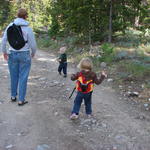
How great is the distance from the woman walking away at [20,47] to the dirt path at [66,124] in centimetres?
73

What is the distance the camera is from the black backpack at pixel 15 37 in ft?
21.4

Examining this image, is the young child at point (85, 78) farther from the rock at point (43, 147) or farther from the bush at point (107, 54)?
the bush at point (107, 54)

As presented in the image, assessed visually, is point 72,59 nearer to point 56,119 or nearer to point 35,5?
point 56,119

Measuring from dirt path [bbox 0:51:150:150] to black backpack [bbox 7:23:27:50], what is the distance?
1.52 meters

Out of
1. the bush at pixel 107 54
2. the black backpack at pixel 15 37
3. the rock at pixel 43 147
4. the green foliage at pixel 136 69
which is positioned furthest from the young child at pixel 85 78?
the bush at pixel 107 54

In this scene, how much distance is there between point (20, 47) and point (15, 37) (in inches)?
10.3

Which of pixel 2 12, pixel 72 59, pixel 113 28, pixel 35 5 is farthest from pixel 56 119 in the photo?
pixel 2 12

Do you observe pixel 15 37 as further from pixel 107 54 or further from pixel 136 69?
pixel 107 54

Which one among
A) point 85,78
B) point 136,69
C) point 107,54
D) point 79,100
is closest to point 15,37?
point 85,78

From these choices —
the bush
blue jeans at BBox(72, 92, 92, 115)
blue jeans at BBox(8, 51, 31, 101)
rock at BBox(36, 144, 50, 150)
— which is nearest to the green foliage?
the bush

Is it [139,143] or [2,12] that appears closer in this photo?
[139,143]

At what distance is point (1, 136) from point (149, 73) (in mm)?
6033

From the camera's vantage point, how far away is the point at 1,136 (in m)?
5.34

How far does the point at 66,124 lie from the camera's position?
5.98m
